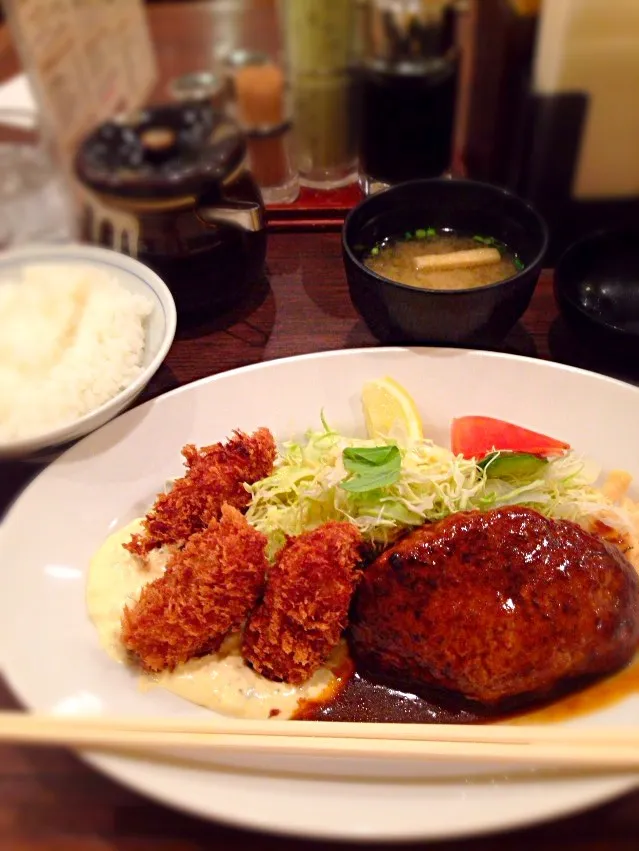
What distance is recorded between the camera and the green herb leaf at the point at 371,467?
1.03m

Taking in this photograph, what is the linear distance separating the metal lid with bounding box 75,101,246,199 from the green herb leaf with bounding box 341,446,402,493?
23.1 inches

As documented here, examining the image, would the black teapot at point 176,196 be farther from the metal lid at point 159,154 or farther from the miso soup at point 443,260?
the miso soup at point 443,260

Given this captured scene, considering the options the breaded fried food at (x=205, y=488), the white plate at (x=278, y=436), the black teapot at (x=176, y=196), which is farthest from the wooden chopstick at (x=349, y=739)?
the black teapot at (x=176, y=196)

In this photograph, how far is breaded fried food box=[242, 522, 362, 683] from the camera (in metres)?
0.95

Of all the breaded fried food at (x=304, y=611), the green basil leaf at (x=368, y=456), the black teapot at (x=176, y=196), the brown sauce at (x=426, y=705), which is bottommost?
the brown sauce at (x=426, y=705)

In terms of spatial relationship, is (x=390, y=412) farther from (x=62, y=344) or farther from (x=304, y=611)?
(x=62, y=344)

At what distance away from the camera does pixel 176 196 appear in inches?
46.6

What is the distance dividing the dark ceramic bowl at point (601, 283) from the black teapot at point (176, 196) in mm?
691

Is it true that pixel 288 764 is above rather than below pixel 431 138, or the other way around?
below

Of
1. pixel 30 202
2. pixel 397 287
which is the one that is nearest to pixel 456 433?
pixel 397 287

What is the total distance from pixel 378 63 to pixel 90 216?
105 cm

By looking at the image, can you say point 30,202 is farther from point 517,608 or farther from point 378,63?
point 517,608

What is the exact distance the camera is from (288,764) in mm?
806

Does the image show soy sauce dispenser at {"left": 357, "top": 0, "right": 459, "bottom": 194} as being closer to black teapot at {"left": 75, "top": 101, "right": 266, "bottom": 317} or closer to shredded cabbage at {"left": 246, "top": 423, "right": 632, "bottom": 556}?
black teapot at {"left": 75, "top": 101, "right": 266, "bottom": 317}
